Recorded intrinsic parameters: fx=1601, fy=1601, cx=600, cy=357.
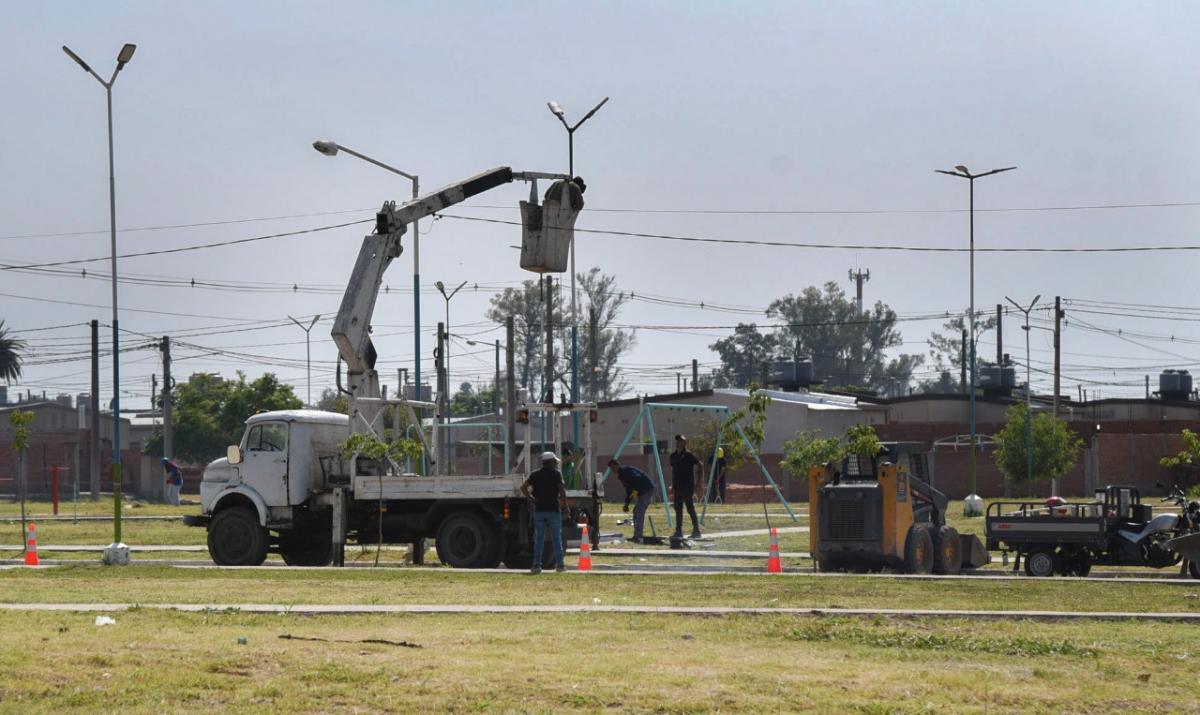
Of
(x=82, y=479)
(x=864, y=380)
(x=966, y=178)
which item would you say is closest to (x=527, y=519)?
(x=966, y=178)

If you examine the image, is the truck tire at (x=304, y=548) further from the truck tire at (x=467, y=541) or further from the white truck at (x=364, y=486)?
the truck tire at (x=467, y=541)

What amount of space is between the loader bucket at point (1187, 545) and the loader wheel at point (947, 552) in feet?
9.90

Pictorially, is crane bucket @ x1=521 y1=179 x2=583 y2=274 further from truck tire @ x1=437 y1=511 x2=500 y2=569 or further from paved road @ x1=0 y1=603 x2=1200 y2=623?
paved road @ x1=0 y1=603 x2=1200 y2=623

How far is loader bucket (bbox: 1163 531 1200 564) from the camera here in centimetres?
2216

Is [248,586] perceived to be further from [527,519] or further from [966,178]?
[966,178]

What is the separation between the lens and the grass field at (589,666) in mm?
10547

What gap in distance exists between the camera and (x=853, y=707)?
1038 cm

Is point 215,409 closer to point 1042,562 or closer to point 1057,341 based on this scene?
point 1057,341

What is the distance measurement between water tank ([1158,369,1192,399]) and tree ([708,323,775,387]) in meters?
50.6

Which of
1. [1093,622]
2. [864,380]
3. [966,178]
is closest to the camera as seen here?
[1093,622]

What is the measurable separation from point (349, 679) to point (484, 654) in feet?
5.22

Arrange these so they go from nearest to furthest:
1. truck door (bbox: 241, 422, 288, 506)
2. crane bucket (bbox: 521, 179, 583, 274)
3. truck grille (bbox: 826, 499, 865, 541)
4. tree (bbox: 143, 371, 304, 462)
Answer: truck grille (bbox: 826, 499, 865, 541) → truck door (bbox: 241, 422, 288, 506) → crane bucket (bbox: 521, 179, 583, 274) → tree (bbox: 143, 371, 304, 462)

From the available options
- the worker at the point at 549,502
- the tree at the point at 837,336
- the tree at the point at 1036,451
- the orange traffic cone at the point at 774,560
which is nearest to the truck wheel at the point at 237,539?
the worker at the point at 549,502

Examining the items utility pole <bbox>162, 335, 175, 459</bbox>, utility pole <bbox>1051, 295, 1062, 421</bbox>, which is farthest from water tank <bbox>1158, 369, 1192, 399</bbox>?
utility pole <bbox>162, 335, 175, 459</bbox>
